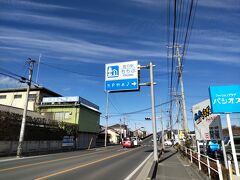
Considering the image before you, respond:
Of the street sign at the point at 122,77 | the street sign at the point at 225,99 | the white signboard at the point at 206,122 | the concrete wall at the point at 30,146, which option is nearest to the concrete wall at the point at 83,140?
the concrete wall at the point at 30,146

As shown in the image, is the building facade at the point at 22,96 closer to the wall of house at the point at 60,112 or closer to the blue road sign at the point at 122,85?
the wall of house at the point at 60,112

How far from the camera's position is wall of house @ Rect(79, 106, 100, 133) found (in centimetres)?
4355

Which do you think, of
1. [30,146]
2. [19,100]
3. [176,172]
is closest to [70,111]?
[19,100]

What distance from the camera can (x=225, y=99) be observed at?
319 inches

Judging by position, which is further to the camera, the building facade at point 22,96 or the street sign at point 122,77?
the building facade at point 22,96

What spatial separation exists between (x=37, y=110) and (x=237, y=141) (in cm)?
3517

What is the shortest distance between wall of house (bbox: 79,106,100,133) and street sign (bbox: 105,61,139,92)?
25752 millimetres

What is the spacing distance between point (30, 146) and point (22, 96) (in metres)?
19.3

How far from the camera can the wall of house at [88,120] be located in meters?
43.5

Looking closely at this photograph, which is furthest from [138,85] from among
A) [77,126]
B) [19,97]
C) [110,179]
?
[19,97]

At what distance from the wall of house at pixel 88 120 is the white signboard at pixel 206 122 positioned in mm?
32623

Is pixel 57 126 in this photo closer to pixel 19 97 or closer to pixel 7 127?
pixel 7 127

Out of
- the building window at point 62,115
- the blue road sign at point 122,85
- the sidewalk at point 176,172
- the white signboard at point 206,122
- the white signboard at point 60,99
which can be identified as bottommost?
the sidewalk at point 176,172

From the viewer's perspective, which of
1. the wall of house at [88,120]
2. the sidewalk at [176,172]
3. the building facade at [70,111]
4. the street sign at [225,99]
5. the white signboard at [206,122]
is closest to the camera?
the street sign at [225,99]
